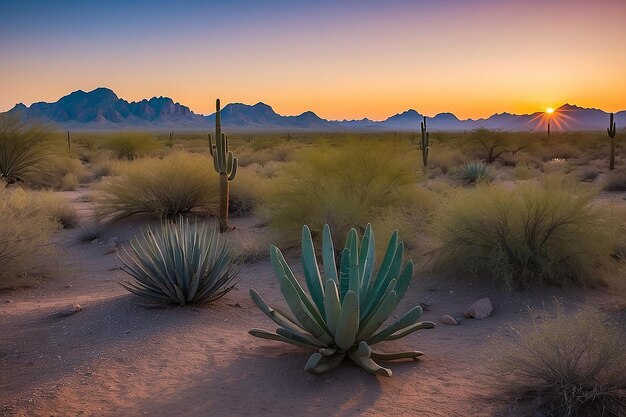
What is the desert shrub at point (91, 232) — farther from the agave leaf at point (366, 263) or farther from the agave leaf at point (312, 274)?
the agave leaf at point (366, 263)

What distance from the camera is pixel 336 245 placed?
10.9 meters

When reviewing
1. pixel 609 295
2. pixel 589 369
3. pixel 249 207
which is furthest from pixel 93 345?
pixel 249 207

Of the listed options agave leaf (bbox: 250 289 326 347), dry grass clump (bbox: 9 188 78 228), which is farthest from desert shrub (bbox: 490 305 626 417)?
dry grass clump (bbox: 9 188 78 228)

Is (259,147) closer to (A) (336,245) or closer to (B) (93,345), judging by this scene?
(A) (336,245)

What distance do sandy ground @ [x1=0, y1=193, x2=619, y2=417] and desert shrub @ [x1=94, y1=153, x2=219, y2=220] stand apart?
6.49 metres

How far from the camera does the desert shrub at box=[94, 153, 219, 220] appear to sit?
1487 cm

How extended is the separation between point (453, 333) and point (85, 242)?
9.25 metres

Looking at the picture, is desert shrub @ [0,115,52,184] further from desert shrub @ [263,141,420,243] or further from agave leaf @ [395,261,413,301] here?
agave leaf @ [395,261,413,301]

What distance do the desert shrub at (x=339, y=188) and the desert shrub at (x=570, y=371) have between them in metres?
6.32

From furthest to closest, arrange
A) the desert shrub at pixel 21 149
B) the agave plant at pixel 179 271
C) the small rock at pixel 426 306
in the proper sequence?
the desert shrub at pixel 21 149
the small rock at pixel 426 306
the agave plant at pixel 179 271

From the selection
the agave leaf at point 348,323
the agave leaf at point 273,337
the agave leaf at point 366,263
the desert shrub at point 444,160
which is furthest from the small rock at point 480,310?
the desert shrub at point 444,160

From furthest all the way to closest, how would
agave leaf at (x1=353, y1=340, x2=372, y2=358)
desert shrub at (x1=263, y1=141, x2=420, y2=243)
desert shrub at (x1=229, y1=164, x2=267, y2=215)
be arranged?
1. desert shrub at (x1=229, y1=164, x2=267, y2=215)
2. desert shrub at (x1=263, y1=141, x2=420, y2=243)
3. agave leaf at (x1=353, y1=340, x2=372, y2=358)

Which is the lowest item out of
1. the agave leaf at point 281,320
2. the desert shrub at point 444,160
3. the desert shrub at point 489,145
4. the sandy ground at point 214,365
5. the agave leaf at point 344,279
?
the sandy ground at point 214,365

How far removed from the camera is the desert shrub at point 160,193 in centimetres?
1487
